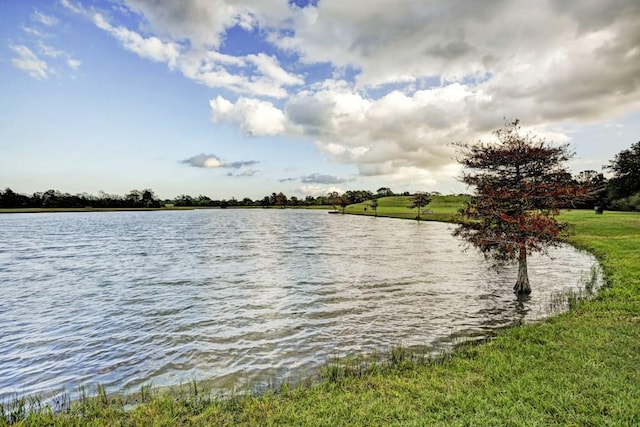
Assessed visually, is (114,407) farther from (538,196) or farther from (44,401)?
(538,196)

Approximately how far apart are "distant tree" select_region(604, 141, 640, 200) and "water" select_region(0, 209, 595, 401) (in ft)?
238

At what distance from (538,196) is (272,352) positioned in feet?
39.7

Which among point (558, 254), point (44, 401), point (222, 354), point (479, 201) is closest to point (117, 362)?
point (44, 401)

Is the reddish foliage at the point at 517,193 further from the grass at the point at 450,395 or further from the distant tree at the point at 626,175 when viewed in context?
the distant tree at the point at 626,175

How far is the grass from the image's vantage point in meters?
5.79

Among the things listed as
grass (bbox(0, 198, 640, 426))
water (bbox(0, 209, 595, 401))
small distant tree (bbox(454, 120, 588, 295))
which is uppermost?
small distant tree (bbox(454, 120, 588, 295))

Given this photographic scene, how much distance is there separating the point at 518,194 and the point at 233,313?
12.6 meters

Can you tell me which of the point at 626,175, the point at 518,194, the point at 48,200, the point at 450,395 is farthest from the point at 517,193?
the point at 48,200

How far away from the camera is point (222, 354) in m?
9.96

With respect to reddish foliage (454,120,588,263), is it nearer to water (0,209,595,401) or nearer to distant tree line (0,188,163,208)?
water (0,209,595,401)

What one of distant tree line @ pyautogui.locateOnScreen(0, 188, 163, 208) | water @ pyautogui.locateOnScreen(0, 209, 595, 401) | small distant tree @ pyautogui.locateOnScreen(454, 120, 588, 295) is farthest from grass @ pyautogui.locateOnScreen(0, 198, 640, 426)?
distant tree line @ pyautogui.locateOnScreen(0, 188, 163, 208)

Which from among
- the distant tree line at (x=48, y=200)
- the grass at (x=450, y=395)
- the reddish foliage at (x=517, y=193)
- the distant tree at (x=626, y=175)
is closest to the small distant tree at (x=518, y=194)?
the reddish foliage at (x=517, y=193)

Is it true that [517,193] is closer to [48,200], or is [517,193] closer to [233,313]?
[233,313]

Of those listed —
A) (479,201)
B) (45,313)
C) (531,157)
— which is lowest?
(45,313)
